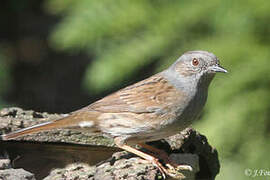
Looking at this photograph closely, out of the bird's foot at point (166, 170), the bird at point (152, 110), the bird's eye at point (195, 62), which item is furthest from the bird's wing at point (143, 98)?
the bird's foot at point (166, 170)

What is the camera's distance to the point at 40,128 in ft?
15.4

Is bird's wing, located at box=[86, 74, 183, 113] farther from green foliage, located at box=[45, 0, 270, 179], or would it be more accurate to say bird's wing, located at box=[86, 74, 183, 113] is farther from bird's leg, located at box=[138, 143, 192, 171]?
green foliage, located at box=[45, 0, 270, 179]

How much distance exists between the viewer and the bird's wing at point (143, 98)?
5004 mm

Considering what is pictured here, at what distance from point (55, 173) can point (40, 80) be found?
277 inches

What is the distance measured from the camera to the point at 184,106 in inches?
194

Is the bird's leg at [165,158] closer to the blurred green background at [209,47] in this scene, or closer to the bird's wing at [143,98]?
the bird's wing at [143,98]

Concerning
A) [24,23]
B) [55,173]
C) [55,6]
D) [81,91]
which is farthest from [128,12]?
[24,23]

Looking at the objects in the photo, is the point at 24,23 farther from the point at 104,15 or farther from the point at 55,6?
the point at 104,15

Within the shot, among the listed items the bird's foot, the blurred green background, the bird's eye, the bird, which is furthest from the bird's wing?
the blurred green background

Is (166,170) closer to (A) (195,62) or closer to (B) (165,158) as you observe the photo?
(B) (165,158)

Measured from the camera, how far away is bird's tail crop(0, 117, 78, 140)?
4602 mm

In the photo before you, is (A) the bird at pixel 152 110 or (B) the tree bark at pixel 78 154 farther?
(A) the bird at pixel 152 110

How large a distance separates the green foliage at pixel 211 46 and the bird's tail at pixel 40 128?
2171 mm

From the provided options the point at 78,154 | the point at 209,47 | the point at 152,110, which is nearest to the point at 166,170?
the point at 152,110
